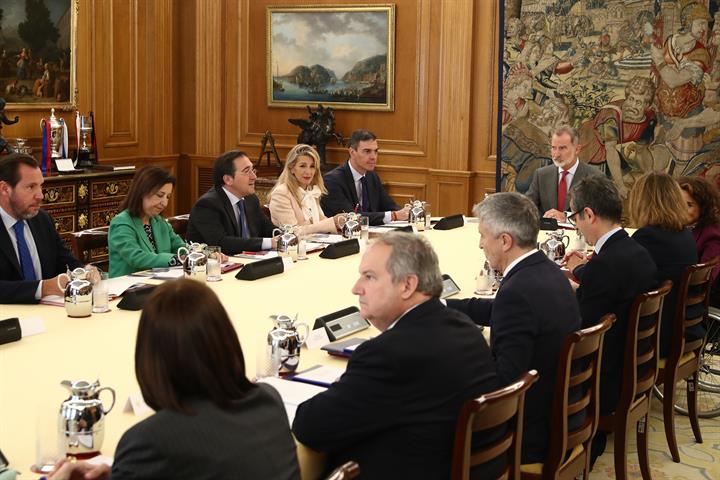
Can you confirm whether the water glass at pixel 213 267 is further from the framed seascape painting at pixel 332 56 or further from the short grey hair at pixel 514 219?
the framed seascape painting at pixel 332 56

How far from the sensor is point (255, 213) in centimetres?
680

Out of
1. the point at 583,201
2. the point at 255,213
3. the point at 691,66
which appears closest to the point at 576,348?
the point at 583,201

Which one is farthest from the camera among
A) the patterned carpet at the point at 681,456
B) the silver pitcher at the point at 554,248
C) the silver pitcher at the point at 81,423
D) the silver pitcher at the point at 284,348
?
the silver pitcher at the point at 554,248

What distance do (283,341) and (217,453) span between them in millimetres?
1286

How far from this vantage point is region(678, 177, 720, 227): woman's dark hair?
5.84 m

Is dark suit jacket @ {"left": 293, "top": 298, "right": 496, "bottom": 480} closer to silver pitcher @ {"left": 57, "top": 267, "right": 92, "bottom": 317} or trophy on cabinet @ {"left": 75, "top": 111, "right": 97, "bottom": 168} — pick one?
silver pitcher @ {"left": 57, "top": 267, "right": 92, "bottom": 317}

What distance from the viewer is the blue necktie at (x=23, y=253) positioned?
5074mm

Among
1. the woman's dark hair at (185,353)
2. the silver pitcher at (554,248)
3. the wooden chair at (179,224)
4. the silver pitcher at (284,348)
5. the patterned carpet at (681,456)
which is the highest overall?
the woman's dark hair at (185,353)

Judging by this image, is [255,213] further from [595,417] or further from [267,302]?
[595,417]

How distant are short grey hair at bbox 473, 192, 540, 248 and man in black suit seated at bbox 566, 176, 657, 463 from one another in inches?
30.0

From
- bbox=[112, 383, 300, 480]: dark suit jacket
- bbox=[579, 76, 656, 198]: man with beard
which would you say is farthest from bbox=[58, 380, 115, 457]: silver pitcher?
bbox=[579, 76, 656, 198]: man with beard

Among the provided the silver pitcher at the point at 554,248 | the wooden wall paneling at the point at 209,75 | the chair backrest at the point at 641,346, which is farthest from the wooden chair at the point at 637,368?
the wooden wall paneling at the point at 209,75

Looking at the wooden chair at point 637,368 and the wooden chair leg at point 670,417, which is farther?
the wooden chair leg at point 670,417

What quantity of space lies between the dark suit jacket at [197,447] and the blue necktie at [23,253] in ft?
→ 10.3
